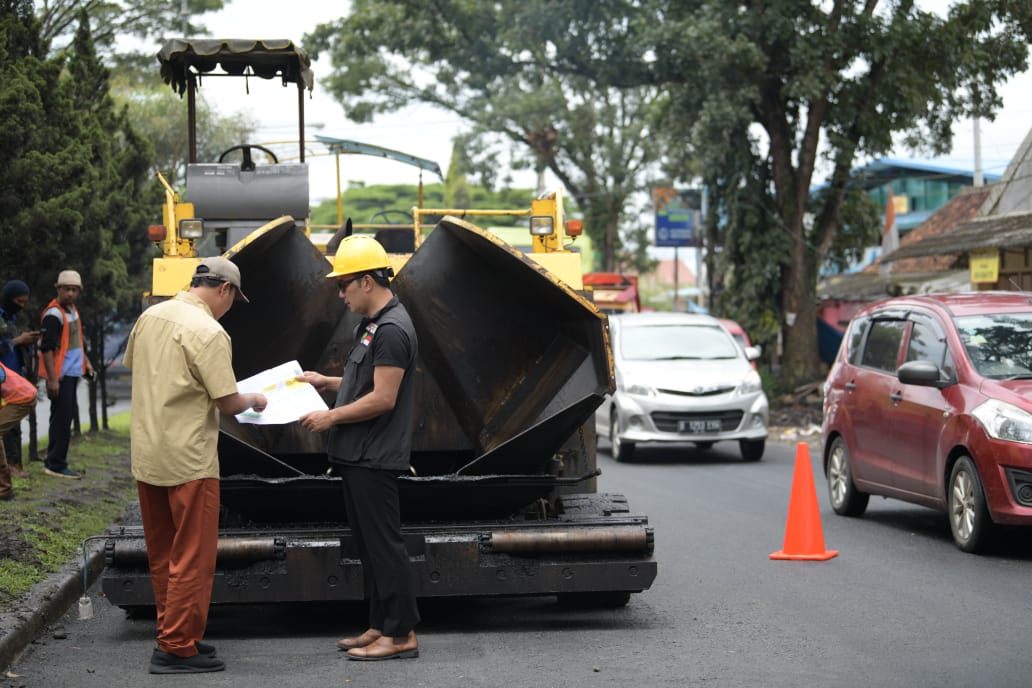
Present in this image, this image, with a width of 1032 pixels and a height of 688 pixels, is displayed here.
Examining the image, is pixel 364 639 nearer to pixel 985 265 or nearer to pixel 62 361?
pixel 62 361

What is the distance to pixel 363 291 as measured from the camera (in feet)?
22.6

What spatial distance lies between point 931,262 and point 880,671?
37814mm

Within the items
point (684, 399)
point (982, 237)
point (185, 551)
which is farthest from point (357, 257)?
point (982, 237)

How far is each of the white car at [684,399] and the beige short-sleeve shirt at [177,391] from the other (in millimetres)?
11823

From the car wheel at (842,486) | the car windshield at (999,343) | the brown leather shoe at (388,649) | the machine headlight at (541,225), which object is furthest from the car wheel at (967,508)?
the brown leather shoe at (388,649)

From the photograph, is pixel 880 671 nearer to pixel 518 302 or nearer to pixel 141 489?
pixel 518 302

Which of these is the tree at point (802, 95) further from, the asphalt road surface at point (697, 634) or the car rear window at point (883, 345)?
the asphalt road surface at point (697, 634)

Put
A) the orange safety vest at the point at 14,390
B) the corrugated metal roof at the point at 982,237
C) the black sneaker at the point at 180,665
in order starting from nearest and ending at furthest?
1. the black sneaker at the point at 180,665
2. the orange safety vest at the point at 14,390
3. the corrugated metal roof at the point at 982,237

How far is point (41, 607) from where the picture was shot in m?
7.65

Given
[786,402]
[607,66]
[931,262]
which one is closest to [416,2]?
[607,66]

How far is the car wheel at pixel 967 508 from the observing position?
32.1ft

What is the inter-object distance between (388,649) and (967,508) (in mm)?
4969

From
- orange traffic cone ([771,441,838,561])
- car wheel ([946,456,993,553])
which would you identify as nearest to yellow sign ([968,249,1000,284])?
car wheel ([946,456,993,553])

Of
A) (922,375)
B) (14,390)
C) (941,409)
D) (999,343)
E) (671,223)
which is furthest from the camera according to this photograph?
(671,223)
